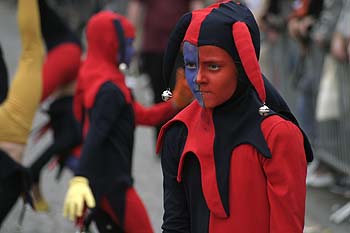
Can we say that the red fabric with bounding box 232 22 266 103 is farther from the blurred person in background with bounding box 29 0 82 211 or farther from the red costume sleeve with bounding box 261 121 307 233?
the blurred person in background with bounding box 29 0 82 211

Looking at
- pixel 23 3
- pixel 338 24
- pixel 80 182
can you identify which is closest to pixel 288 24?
pixel 338 24

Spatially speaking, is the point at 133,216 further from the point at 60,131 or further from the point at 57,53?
the point at 57,53

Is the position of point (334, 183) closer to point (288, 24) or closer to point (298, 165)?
point (288, 24)

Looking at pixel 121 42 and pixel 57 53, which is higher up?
pixel 121 42

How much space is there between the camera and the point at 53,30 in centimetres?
645

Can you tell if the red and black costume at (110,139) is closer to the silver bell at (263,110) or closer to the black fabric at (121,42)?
the black fabric at (121,42)

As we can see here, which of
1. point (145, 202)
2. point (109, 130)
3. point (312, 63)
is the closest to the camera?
point (109, 130)

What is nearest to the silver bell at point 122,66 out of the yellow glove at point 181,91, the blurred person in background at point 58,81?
the yellow glove at point 181,91

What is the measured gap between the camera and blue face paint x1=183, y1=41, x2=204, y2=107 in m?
3.21

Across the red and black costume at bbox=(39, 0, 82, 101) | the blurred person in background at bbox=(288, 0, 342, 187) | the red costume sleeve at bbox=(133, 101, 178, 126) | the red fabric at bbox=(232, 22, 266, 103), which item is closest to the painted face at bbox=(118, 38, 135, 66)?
the red costume sleeve at bbox=(133, 101, 178, 126)

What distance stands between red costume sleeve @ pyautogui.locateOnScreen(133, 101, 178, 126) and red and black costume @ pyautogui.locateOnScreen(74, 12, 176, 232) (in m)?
0.18

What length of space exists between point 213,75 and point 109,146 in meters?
2.01

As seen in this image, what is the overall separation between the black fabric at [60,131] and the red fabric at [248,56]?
126 inches

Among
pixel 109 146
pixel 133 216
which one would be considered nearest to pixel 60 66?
pixel 109 146
